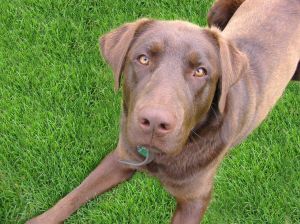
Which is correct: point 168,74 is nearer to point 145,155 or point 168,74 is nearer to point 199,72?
point 199,72

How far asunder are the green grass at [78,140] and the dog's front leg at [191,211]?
29cm

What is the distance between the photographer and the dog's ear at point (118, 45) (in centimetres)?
270

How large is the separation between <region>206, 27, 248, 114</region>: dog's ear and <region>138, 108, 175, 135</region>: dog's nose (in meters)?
0.40

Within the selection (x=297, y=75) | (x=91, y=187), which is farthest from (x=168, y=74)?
(x=297, y=75)

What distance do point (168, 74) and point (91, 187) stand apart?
1260 mm

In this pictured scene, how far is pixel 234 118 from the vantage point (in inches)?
118

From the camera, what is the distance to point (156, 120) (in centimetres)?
236

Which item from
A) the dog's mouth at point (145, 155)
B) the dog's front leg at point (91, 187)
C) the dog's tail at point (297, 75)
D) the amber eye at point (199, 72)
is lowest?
the dog's front leg at point (91, 187)

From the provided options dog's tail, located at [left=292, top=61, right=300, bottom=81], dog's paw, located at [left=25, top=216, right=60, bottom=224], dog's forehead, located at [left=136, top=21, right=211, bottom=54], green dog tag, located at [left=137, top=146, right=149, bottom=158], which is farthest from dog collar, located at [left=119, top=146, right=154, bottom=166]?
dog's tail, located at [left=292, top=61, right=300, bottom=81]

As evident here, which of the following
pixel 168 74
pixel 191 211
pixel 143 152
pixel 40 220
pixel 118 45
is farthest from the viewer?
pixel 40 220

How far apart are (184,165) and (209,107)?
0.42 meters

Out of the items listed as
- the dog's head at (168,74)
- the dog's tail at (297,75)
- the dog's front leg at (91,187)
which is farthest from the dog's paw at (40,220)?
the dog's tail at (297,75)

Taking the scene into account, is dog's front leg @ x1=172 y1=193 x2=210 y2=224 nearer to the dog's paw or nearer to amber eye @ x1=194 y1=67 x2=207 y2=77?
the dog's paw

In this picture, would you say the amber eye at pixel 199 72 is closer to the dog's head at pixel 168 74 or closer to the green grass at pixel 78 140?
the dog's head at pixel 168 74
